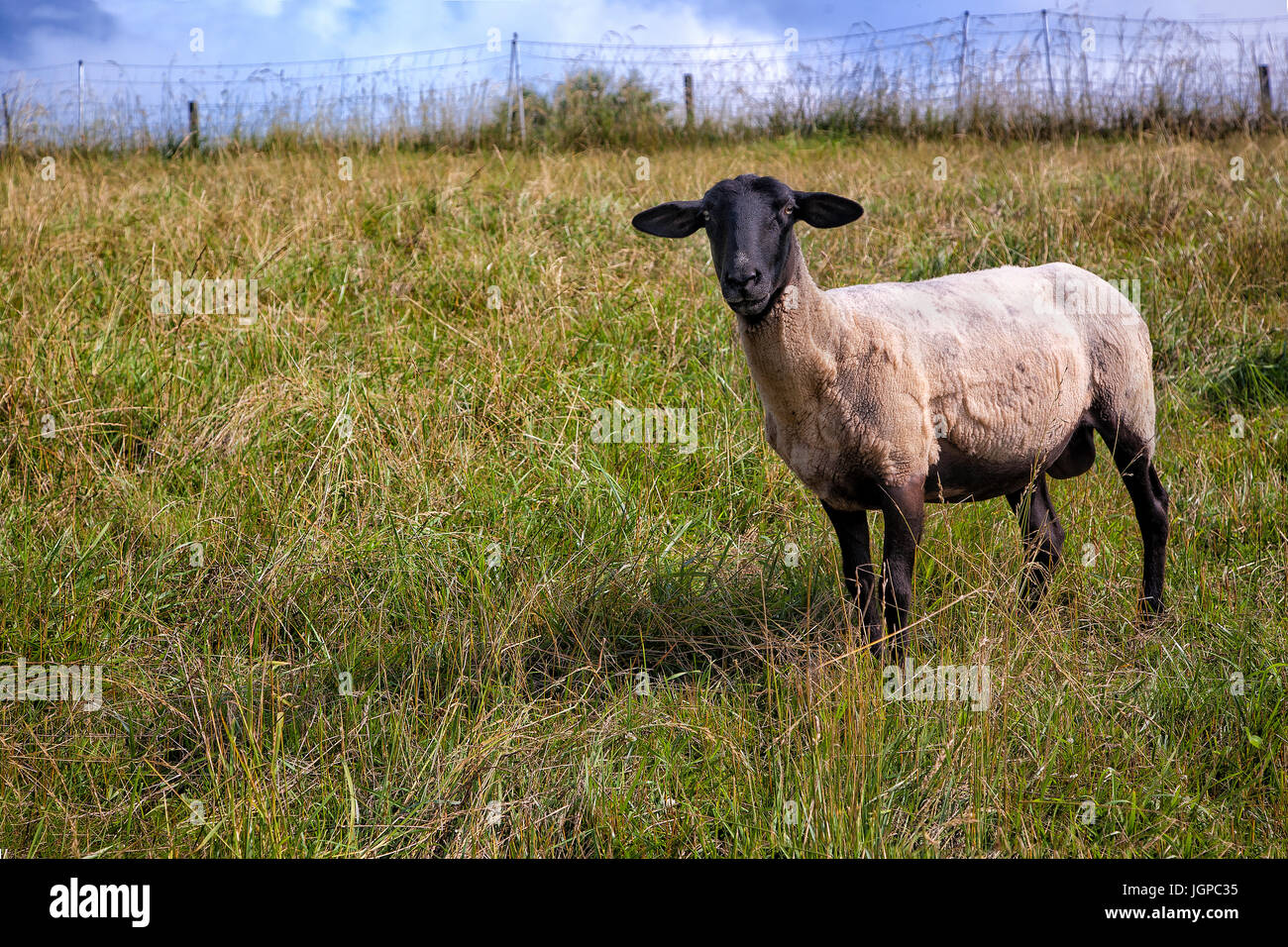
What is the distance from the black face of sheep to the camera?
3.22 m

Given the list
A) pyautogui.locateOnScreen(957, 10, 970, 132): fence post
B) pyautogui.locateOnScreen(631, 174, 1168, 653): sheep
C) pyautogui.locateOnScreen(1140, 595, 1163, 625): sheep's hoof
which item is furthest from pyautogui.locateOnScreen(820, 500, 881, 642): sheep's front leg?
pyautogui.locateOnScreen(957, 10, 970, 132): fence post

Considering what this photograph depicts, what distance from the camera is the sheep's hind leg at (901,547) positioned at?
3574mm

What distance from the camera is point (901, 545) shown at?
3578 millimetres

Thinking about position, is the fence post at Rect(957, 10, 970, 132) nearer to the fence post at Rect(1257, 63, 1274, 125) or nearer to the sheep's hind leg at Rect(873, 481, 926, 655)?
the fence post at Rect(1257, 63, 1274, 125)

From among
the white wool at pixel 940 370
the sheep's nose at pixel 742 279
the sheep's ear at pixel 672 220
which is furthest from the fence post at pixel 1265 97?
the sheep's nose at pixel 742 279

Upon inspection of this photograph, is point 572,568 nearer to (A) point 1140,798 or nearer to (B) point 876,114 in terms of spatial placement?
(A) point 1140,798

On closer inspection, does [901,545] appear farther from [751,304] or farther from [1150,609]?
[1150,609]

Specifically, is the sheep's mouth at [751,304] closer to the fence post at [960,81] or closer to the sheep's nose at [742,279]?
the sheep's nose at [742,279]

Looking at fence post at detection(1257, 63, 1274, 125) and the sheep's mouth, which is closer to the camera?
the sheep's mouth

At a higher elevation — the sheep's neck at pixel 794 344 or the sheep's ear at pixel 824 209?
the sheep's ear at pixel 824 209

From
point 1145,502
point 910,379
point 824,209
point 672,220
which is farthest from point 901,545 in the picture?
point 1145,502

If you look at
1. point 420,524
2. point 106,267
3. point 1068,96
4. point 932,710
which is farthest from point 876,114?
point 932,710

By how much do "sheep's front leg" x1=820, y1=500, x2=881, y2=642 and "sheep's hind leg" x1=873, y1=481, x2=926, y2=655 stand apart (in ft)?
0.37

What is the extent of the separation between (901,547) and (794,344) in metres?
0.80
